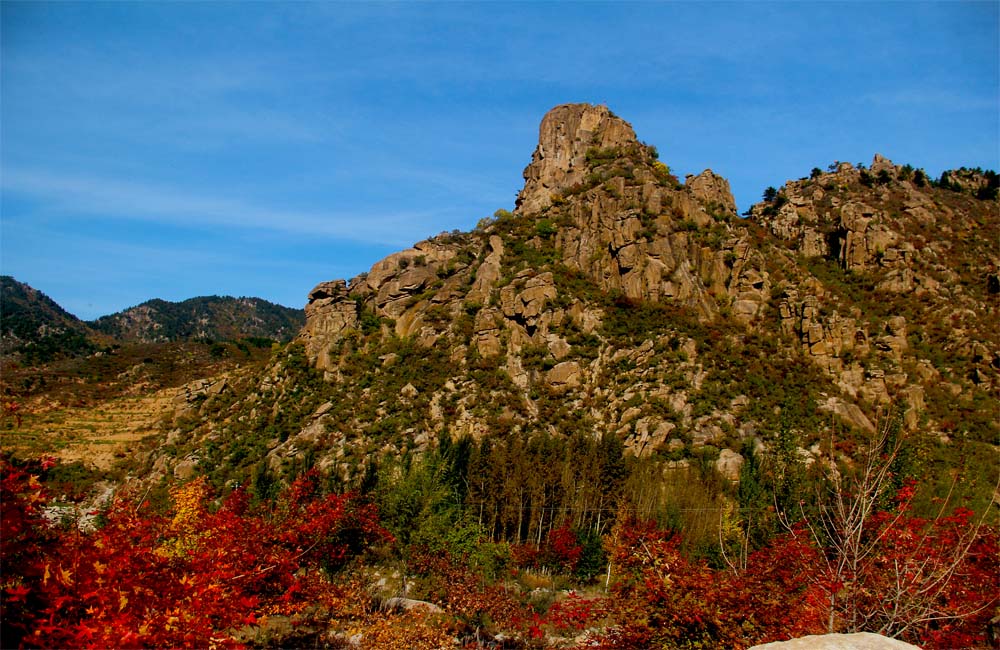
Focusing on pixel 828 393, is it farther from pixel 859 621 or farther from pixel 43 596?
pixel 43 596

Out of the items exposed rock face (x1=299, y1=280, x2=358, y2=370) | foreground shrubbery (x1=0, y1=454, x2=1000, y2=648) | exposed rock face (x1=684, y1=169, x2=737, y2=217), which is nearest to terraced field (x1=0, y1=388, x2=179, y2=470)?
exposed rock face (x1=299, y1=280, x2=358, y2=370)

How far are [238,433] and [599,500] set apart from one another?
33.0m

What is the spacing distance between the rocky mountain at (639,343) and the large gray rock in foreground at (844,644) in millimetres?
38035

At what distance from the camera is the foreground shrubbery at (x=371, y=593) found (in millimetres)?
8133

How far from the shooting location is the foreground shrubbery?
8133 millimetres

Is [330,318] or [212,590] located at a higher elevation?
[330,318]

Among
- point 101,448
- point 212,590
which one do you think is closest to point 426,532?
point 212,590

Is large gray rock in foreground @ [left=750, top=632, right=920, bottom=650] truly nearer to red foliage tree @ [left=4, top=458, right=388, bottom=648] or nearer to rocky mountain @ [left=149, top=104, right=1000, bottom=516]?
red foliage tree @ [left=4, top=458, right=388, bottom=648]

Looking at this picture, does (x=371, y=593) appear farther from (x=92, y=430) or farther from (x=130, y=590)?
(x=92, y=430)

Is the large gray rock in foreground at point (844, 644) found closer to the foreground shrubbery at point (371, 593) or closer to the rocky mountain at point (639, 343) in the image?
the foreground shrubbery at point (371, 593)

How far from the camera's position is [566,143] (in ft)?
264

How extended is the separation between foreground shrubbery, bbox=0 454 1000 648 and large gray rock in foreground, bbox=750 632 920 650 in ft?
10.2

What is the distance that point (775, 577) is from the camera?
18.1 m

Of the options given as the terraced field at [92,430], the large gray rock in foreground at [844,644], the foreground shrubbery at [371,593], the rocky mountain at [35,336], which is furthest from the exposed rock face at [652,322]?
the rocky mountain at [35,336]
